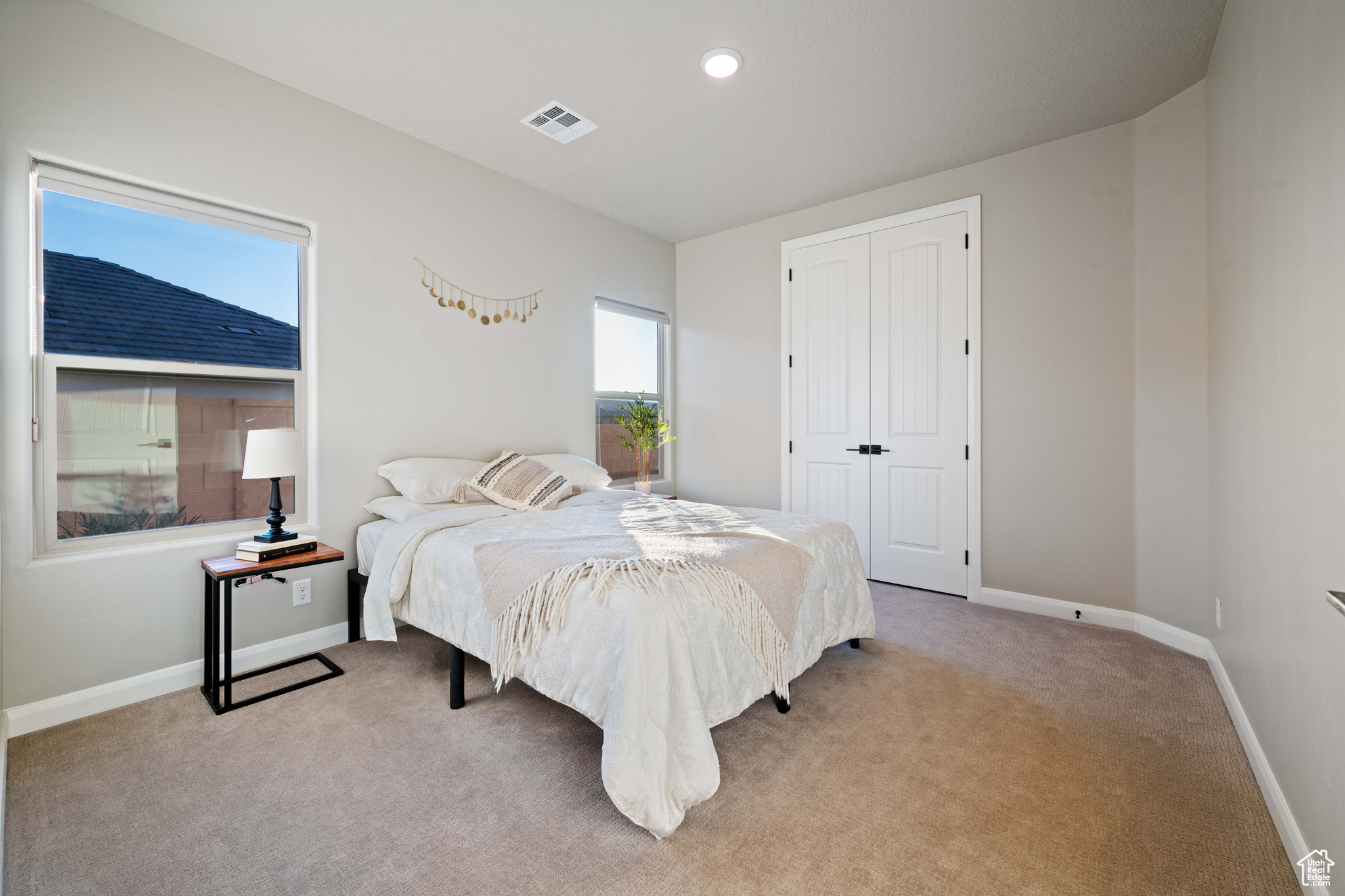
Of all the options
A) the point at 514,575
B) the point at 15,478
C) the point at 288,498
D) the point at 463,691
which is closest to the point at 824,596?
the point at 514,575

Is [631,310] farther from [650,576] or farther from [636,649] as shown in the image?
[636,649]

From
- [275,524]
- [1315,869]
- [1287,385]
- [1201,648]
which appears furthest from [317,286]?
[1201,648]

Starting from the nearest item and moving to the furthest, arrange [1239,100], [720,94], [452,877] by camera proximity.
Answer: [452,877]
[1239,100]
[720,94]

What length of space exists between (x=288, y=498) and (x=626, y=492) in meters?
1.73

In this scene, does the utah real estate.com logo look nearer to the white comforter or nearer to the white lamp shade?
the white comforter

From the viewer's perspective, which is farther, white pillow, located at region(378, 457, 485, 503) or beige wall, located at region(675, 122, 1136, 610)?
beige wall, located at region(675, 122, 1136, 610)

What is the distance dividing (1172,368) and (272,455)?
4.16 meters

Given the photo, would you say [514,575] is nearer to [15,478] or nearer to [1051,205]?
[15,478]

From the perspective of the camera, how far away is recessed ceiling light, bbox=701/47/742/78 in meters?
2.43

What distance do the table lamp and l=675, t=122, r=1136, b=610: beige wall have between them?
3.61 m

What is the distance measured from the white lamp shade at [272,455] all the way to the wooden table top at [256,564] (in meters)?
0.35

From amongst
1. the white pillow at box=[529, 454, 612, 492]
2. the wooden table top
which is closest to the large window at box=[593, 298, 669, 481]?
the white pillow at box=[529, 454, 612, 492]

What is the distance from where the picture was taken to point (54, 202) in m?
2.17

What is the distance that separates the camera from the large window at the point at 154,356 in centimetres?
216
